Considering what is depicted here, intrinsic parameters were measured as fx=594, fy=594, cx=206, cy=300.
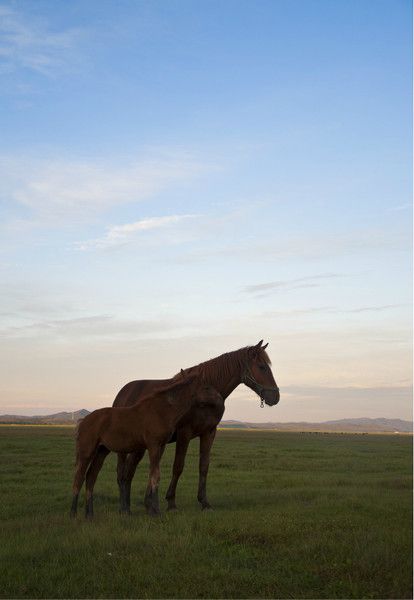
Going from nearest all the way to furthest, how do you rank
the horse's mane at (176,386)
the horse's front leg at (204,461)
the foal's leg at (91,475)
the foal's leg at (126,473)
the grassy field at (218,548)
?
the grassy field at (218,548)
the horse's mane at (176,386)
the foal's leg at (91,475)
the foal's leg at (126,473)
the horse's front leg at (204,461)

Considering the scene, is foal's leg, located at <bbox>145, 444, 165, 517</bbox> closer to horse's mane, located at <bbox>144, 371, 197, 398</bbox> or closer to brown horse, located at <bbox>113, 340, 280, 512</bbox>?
horse's mane, located at <bbox>144, 371, 197, 398</bbox>

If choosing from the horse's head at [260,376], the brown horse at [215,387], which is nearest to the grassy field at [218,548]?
the brown horse at [215,387]

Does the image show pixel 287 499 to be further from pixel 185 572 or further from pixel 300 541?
pixel 185 572

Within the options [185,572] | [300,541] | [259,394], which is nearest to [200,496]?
[259,394]

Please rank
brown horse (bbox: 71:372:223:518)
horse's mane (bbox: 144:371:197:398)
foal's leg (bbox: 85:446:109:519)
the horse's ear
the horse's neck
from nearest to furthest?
brown horse (bbox: 71:372:223:518) → horse's mane (bbox: 144:371:197:398) → foal's leg (bbox: 85:446:109:519) → the horse's neck → the horse's ear

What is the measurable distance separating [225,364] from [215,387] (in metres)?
0.52

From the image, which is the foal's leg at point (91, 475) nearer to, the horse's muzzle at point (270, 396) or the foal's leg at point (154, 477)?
the foal's leg at point (154, 477)

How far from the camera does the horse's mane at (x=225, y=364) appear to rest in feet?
40.5

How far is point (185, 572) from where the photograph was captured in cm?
729

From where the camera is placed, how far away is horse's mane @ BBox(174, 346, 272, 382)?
40.5 feet

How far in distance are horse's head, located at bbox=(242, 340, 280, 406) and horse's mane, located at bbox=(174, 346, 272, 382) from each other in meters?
0.02

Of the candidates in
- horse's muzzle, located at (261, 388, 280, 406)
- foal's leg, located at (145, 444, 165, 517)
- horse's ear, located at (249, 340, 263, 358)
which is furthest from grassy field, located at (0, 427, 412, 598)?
horse's ear, located at (249, 340, 263, 358)

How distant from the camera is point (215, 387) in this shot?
12.3 meters

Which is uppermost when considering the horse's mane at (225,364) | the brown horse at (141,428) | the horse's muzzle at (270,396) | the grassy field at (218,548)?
the horse's mane at (225,364)
